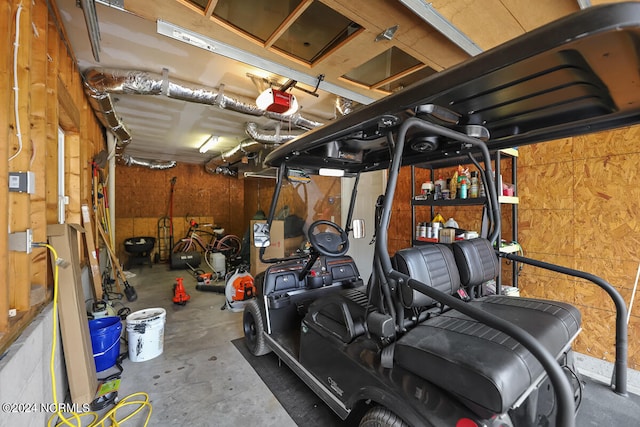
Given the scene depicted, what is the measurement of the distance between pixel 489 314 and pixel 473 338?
395mm

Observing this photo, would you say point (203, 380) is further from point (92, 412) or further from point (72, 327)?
point (72, 327)

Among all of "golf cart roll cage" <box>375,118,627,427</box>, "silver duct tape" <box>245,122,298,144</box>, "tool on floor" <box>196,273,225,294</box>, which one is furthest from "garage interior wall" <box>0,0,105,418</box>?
"tool on floor" <box>196,273,225,294</box>

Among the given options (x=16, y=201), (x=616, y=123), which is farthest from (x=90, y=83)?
(x=616, y=123)

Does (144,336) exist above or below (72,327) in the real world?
below

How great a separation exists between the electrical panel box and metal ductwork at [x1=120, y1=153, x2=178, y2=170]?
6.26 m

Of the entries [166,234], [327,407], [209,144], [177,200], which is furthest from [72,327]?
[177,200]

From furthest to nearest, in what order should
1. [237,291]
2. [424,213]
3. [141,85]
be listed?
[237,291] < [424,213] < [141,85]

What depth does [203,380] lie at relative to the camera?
2.35m

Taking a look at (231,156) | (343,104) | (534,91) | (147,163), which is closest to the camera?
(534,91)

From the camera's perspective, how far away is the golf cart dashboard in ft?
8.41

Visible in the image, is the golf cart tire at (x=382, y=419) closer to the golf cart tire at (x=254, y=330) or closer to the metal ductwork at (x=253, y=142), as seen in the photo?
the golf cart tire at (x=254, y=330)

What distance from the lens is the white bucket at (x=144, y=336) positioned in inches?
102

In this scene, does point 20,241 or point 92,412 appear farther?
point 92,412

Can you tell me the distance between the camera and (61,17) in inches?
87.3
